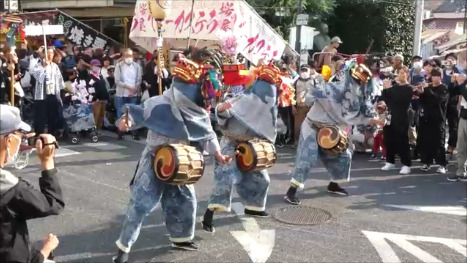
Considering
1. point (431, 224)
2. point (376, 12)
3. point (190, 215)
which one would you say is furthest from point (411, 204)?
point (376, 12)

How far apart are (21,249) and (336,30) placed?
17373mm

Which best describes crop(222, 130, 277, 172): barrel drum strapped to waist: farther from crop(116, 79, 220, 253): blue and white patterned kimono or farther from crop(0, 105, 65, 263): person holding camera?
crop(0, 105, 65, 263): person holding camera

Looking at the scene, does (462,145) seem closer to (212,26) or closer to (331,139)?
(331,139)

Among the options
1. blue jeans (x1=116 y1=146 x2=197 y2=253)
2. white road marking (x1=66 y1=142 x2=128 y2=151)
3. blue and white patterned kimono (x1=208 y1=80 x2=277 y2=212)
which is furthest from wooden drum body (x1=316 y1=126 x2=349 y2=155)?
white road marking (x1=66 y1=142 x2=128 y2=151)

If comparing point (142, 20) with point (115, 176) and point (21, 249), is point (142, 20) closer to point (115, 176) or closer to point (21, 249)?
point (115, 176)

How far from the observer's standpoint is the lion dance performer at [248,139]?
211 inches

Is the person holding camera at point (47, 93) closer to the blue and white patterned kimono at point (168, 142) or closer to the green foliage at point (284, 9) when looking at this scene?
the blue and white patterned kimono at point (168, 142)

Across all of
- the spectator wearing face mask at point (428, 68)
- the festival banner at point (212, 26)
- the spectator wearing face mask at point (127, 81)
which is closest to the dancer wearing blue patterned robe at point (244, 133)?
the festival banner at point (212, 26)

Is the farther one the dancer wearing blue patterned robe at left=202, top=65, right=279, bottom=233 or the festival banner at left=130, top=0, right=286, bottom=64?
the festival banner at left=130, top=0, right=286, bottom=64

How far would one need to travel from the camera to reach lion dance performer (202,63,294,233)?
5.35m

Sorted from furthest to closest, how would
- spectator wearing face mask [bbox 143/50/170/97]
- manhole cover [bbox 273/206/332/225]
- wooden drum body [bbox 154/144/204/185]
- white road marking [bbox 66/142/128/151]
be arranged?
spectator wearing face mask [bbox 143/50/170/97]
white road marking [bbox 66/142/128/151]
manhole cover [bbox 273/206/332/225]
wooden drum body [bbox 154/144/204/185]

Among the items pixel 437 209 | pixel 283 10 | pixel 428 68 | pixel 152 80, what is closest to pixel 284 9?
pixel 283 10

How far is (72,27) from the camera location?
13.6 meters

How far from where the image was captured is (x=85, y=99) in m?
10.1
